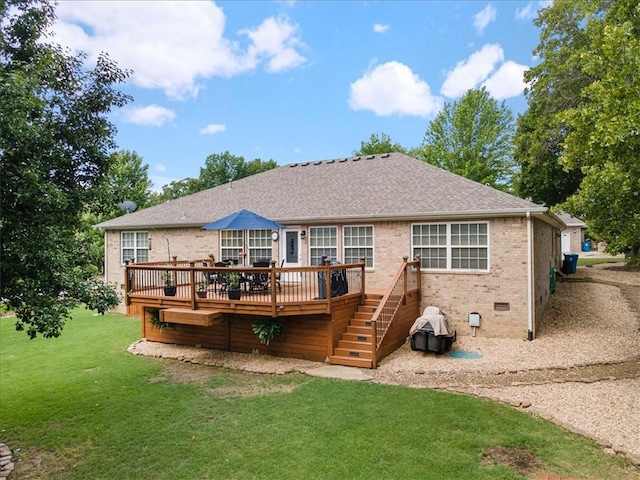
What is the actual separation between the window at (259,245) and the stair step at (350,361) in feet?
18.4

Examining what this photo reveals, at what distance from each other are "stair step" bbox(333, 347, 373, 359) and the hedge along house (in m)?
0.24

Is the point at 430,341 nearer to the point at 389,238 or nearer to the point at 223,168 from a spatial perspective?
the point at 389,238

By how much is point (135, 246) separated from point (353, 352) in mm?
11766

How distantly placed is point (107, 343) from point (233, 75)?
23485mm

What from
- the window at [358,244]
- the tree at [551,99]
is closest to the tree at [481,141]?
the tree at [551,99]

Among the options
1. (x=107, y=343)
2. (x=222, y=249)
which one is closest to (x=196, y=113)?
(x=222, y=249)

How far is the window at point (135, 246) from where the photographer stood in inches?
651

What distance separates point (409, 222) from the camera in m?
11.8

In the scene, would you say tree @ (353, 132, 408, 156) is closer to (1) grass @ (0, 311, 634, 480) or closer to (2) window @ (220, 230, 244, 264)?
(2) window @ (220, 230, 244, 264)

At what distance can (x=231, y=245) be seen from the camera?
1459 centimetres

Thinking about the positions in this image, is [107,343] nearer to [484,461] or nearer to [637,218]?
[484,461]

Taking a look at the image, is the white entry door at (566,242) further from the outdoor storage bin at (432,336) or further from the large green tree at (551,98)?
the outdoor storage bin at (432,336)

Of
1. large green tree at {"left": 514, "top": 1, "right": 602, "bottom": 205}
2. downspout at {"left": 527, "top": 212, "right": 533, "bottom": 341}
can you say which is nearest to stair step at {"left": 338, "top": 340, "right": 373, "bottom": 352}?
downspout at {"left": 527, "top": 212, "right": 533, "bottom": 341}

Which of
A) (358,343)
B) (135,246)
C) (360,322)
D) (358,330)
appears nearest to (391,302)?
(360,322)
